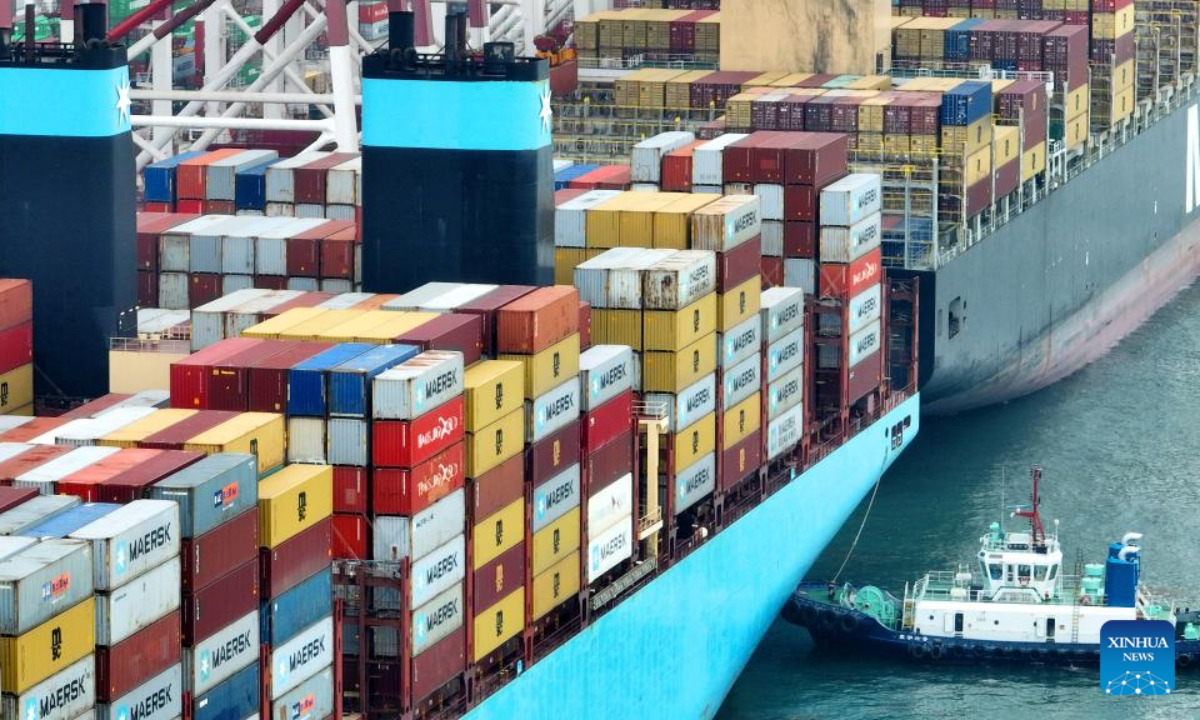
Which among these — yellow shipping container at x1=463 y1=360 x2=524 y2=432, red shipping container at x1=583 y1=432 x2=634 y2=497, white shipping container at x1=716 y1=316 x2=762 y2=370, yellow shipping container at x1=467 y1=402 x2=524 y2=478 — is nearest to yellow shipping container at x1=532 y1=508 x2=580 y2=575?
red shipping container at x1=583 y1=432 x2=634 y2=497

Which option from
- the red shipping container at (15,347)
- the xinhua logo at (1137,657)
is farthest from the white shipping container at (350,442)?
the xinhua logo at (1137,657)

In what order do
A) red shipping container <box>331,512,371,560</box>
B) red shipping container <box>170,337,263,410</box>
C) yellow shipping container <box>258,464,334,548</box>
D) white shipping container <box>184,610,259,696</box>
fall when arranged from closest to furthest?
white shipping container <box>184,610,259,696</box> → yellow shipping container <box>258,464,334,548</box> → red shipping container <box>331,512,371,560</box> → red shipping container <box>170,337,263,410</box>

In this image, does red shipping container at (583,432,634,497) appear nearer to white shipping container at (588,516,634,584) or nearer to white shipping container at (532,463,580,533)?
white shipping container at (532,463,580,533)

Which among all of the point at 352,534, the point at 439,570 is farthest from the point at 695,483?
the point at 352,534

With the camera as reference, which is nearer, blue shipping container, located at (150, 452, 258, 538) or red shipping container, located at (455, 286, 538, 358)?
blue shipping container, located at (150, 452, 258, 538)

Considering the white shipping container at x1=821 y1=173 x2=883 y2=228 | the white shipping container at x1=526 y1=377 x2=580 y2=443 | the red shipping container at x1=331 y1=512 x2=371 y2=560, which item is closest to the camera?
the red shipping container at x1=331 y1=512 x2=371 y2=560

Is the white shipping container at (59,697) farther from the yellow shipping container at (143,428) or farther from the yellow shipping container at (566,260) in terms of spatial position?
the yellow shipping container at (566,260)
